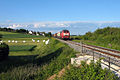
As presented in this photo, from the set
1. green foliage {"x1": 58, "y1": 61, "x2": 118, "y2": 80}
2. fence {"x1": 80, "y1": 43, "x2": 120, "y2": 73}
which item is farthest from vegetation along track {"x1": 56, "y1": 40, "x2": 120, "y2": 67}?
green foliage {"x1": 58, "y1": 61, "x2": 118, "y2": 80}

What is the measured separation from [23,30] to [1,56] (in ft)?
305

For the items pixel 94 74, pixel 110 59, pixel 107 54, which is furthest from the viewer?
pixel 107 54

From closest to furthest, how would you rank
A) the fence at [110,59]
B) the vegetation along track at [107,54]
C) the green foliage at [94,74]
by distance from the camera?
1. the green foliage at [94,74]
2. the fence at [110,59]
3. the vegetation along track at [107,54]

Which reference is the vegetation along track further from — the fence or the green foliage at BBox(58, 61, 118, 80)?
the green foliage at BBox(58, 61, 118, 80)

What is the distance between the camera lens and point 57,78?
1073 cm

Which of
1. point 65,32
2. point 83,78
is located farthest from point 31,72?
point 65,32

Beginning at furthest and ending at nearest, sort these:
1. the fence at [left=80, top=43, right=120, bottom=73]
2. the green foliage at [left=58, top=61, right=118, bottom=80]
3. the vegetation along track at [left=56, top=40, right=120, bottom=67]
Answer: the vegetation along track at [left=56, top=40, right=120, bottom=67] → the fence at [left=80, top=43, right=120, bottom=73] → the green foliage at [left=58, top=61, right=118, bottom=80]

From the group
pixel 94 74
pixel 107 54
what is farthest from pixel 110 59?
pixel 94 74

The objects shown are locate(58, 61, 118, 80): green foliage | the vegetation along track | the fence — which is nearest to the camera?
locate(58, 61, 118, 80): green foliage

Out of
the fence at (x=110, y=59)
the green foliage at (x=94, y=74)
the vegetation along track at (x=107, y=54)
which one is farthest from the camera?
the vegetation along track at (x=107, y=54)

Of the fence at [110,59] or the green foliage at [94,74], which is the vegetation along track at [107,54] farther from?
the green foliage at [94,74]

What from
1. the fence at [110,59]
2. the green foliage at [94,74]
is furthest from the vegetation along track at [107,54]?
the green foliage at [94,74]

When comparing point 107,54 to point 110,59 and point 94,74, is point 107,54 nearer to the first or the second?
point 110,59

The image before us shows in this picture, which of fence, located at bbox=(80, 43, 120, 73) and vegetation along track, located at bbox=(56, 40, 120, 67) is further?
vegetation along track, located at bbox=(56, 40, 120, 67)
